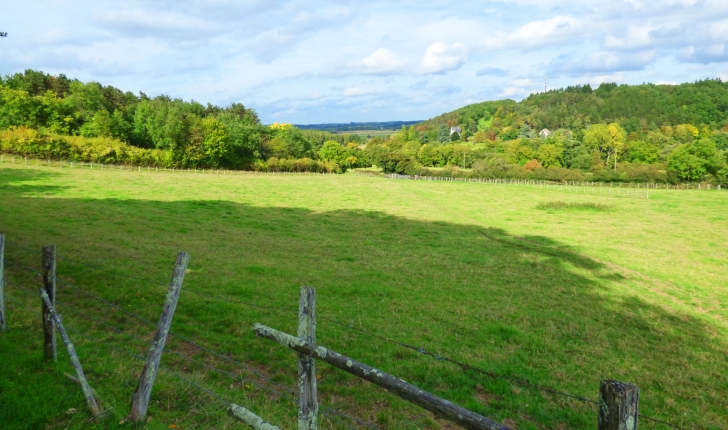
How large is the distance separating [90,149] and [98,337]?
248 feet

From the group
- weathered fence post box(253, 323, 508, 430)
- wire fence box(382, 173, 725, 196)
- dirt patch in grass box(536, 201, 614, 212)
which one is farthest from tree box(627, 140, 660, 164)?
weathered fence post box(253, 323, 508, 430)

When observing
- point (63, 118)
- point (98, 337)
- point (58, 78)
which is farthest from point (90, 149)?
point (98, 337)

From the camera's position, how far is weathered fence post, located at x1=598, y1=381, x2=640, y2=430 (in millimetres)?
2730

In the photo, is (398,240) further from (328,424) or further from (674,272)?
(328,424)

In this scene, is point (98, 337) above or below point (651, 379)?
above

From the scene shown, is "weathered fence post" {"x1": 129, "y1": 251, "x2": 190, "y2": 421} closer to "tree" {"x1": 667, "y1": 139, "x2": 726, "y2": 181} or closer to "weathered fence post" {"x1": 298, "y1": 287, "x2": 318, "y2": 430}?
"weathered fence post" {"x1": 298, "y1": 287, "x2": 318, "y2": 430}

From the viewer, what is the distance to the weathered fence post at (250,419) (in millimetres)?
4668

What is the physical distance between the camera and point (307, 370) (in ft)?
15.1

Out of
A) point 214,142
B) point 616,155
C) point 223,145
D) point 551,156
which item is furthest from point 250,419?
point 616,155

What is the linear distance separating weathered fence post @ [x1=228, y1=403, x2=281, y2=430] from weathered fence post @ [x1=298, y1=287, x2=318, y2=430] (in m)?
0.37

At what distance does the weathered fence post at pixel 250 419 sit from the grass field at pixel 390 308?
1543mm

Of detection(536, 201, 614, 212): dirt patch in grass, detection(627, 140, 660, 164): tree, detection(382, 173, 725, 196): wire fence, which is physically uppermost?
detection(627, 140, 660, 164): tree

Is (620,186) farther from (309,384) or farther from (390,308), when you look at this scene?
(309,384)

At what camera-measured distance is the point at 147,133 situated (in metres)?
103
